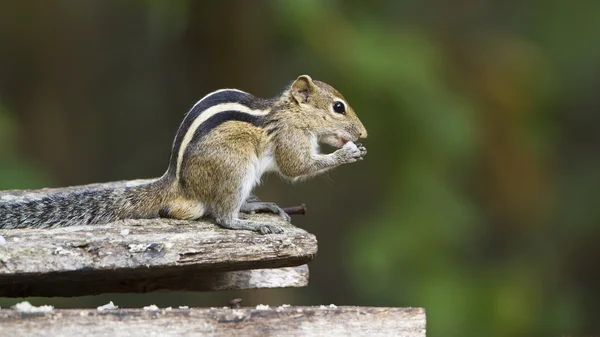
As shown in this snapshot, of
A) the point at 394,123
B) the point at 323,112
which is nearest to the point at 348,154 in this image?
the point at 323,112

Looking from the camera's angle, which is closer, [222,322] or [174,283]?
[222,322]

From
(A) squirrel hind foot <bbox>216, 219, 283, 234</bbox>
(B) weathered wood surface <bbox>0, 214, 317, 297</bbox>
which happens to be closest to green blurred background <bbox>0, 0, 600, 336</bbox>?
(A) squirrel hind foot <bbox>216, 219, 283, 234</bbox>

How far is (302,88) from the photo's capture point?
4.20 m

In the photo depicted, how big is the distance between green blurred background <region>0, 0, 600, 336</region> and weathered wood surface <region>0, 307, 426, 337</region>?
302 centimetres

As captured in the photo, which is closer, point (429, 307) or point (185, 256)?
point (185, 256)

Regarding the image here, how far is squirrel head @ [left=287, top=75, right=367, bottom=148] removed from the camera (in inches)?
164

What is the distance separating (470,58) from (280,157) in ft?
13.1

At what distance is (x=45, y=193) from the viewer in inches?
149

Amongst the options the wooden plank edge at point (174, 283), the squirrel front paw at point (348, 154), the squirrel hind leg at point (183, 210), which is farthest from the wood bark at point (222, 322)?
the squirrel front paw at point (348, 154)

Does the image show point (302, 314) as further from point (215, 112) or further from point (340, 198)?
point (340, 198)


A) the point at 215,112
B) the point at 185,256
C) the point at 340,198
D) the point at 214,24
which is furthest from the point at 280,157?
the point at 340,198

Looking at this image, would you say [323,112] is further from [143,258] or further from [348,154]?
[143,258]

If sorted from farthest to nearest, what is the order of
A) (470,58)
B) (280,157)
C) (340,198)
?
(340,198)
(470,58)
(280,157)

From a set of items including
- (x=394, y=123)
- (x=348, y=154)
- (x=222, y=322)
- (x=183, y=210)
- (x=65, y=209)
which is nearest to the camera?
(x=222, y=322)
